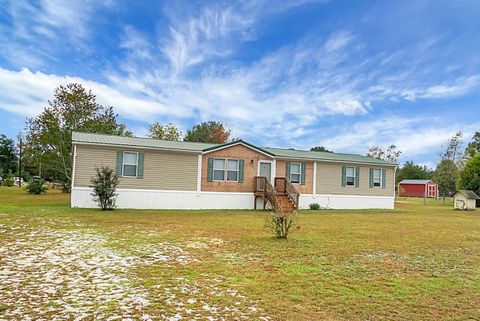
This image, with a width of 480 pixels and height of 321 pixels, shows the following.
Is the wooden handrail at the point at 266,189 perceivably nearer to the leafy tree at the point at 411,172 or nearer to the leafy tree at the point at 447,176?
the leafy tree at the point at 447,176

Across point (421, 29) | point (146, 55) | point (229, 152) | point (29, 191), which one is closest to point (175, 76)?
point (146, 55)

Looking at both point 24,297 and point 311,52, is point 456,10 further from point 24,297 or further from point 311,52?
point 24,297

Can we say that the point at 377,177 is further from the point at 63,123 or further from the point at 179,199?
the point at 63,123

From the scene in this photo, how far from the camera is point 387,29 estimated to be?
16875 mm

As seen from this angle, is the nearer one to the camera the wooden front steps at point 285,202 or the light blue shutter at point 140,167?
the light blue shutter at point 140,167

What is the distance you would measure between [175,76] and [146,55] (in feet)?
12.2

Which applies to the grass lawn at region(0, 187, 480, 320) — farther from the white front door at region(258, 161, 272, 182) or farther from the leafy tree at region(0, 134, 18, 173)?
the leafy tree at region(0, 134, 18, 173)

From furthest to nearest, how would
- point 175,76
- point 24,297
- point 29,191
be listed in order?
point 29,191 < point 175,76 < point 24,297

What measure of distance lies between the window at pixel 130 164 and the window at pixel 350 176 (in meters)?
13.3

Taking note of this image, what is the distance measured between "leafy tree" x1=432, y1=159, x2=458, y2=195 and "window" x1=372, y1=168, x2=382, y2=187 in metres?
18.5

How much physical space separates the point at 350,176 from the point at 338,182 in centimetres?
106

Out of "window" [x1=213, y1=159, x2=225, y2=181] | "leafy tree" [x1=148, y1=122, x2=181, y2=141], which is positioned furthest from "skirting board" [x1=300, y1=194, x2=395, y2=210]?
"leafy tree" [x1=148, y1=122, x2=181, y2=141]

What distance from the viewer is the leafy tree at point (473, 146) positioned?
45969 mm

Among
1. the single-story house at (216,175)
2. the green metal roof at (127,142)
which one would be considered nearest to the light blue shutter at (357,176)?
the single-story house at (216,175)
